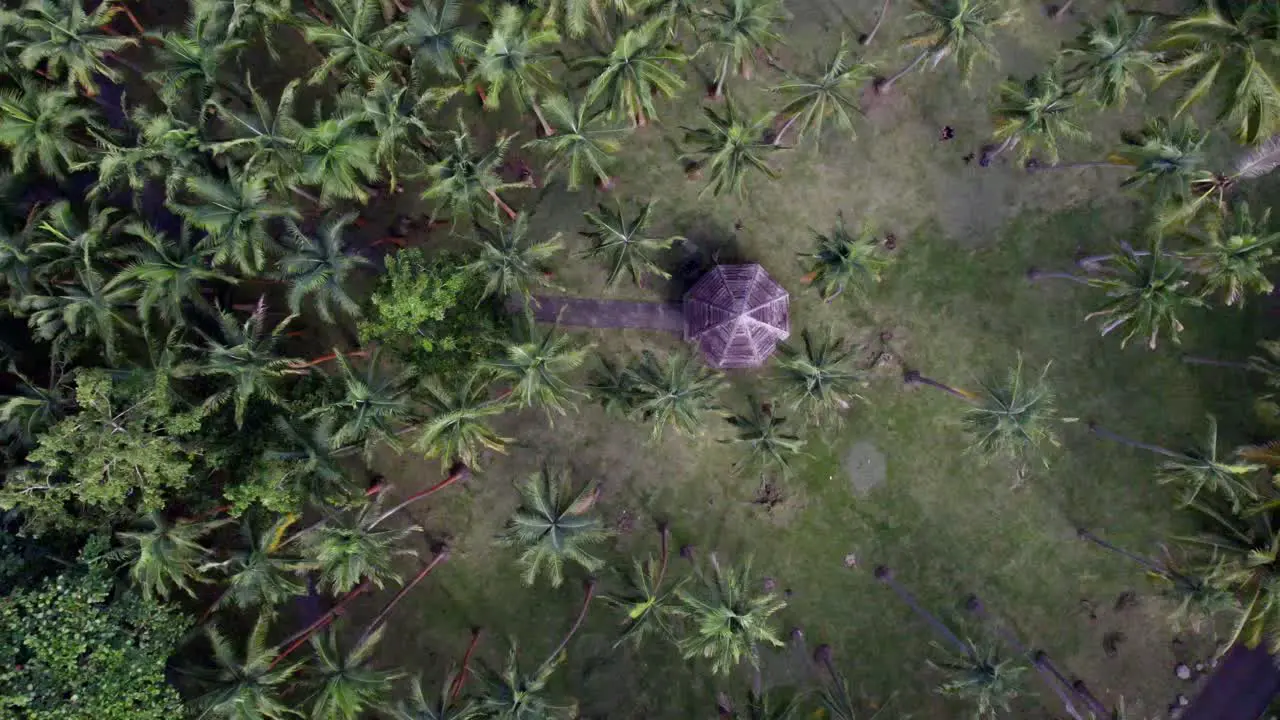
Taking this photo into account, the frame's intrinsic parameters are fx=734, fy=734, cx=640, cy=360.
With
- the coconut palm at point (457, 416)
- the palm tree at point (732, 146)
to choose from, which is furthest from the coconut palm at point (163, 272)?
the palm tree at point (732, 146)

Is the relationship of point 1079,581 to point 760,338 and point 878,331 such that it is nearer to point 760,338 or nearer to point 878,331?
point 878,331

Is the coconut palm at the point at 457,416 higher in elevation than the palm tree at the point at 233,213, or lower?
lower

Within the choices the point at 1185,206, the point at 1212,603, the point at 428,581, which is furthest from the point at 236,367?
the point at 1212,603

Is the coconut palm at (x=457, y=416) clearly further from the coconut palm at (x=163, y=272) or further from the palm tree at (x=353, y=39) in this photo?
the palm tree at (x=353, y=39)

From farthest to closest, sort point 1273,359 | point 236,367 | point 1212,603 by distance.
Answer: point 1273,359, point 1212,603, point 236,367

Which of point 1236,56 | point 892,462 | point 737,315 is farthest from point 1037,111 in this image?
point 892,462

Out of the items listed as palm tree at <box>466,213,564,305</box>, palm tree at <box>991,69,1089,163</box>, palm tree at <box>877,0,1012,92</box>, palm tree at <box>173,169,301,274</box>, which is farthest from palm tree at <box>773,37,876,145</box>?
palm tree at <box>173,169,301,274</box>

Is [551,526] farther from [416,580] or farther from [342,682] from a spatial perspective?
[416,580]
